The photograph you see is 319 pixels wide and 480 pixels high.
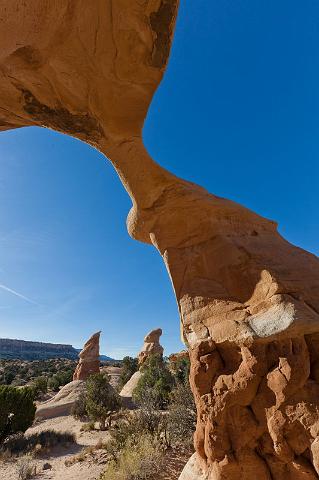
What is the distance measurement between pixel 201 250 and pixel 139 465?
5.92 m

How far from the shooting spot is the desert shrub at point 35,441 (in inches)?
489

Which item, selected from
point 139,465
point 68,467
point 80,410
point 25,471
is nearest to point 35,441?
point 68,467

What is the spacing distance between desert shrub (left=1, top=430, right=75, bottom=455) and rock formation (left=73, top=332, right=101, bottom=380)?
13.1 m

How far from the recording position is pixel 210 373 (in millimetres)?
3729

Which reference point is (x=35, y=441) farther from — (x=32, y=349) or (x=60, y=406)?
(x=32, y=349)

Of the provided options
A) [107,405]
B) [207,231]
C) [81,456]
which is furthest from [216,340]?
[107,405]

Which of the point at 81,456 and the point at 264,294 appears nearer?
the point at 264,294

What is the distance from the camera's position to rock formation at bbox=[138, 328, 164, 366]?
111 ft

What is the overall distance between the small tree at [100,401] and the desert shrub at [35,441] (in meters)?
1.52

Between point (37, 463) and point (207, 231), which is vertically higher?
point (207, 231)

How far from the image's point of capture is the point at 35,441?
13172 millimetres

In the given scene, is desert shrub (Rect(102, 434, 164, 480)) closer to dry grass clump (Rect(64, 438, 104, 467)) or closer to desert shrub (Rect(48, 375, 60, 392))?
dry grass clump (Rect(64, 438, 104, 467))

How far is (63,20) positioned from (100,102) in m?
1.12

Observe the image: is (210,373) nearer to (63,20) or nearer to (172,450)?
(63,20)
